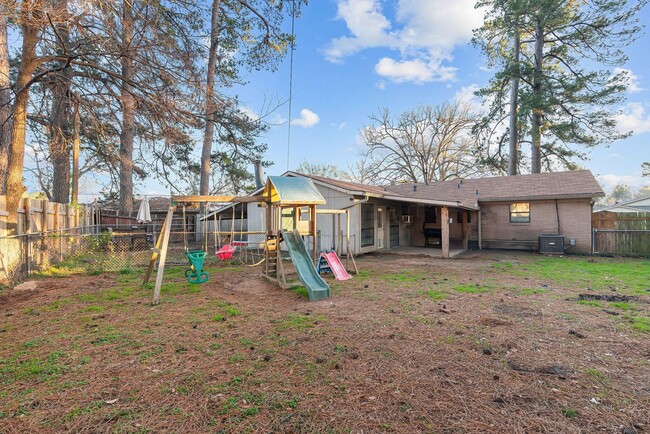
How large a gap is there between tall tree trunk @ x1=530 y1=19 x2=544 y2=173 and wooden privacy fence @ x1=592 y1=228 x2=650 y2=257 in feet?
28.2

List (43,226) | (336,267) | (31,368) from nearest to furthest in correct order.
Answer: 1. (31,368)
2. (336,267)
3. (43,226)

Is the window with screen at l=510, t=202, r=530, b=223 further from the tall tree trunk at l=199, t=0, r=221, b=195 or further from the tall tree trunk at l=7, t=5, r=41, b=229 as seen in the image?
the tall tree trunk at l=7, t=5, r=41, b=229

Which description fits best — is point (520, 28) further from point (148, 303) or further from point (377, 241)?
point (148, 303)

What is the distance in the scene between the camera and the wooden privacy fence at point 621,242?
11.5m

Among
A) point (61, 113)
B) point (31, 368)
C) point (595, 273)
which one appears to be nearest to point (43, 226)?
point (61, 113)

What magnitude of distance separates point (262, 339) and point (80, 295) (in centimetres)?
438

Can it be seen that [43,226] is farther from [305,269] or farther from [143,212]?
[305,269]

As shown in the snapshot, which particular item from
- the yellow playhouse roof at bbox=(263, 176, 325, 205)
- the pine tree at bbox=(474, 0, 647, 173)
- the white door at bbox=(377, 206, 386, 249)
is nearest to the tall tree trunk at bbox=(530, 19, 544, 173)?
the pine tree at bbox=(474, 0, 647, 173)

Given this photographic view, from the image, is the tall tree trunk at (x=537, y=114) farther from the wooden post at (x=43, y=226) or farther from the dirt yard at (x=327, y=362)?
the wooden post at (x=43, y=226)

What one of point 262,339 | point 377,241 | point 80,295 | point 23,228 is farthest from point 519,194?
point 23,228

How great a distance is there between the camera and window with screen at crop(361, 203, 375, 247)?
12859 mm

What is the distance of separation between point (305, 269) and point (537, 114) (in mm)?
19809

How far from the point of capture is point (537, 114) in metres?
19.1

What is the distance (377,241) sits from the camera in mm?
13828
